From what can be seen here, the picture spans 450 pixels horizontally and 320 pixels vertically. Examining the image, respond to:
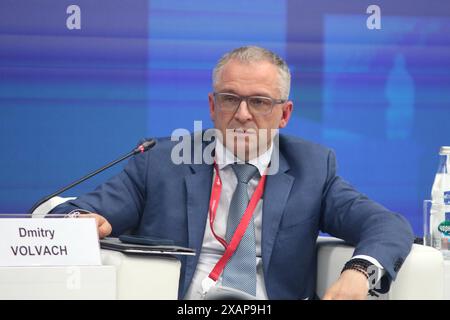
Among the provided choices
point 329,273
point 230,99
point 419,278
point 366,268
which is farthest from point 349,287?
point 230,99

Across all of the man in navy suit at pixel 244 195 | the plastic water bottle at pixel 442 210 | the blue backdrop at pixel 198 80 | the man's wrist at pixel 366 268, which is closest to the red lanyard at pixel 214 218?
the man in navy suit at pixel 244 195

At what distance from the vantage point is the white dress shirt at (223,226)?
275cm

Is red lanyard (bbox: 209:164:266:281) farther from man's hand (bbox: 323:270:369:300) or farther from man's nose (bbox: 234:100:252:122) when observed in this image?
man's hand (bbox: 323:270:369:300)

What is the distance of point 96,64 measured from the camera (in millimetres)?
4320

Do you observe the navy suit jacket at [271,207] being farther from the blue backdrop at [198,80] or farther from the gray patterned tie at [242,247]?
the blue backdrop at [198,80]

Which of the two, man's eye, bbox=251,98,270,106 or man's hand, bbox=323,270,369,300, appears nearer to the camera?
man's hand, bbox=323,270,369,300

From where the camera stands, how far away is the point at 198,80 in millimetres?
4398

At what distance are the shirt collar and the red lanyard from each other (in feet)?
0.08

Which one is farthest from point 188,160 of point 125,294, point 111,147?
point 111,147

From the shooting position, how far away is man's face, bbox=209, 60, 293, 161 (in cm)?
282

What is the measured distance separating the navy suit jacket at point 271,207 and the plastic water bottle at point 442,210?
0.35 m

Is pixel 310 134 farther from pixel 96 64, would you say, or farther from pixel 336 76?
pixel 96 64

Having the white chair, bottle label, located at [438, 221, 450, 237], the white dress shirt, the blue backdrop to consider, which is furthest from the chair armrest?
the blue backdrop
